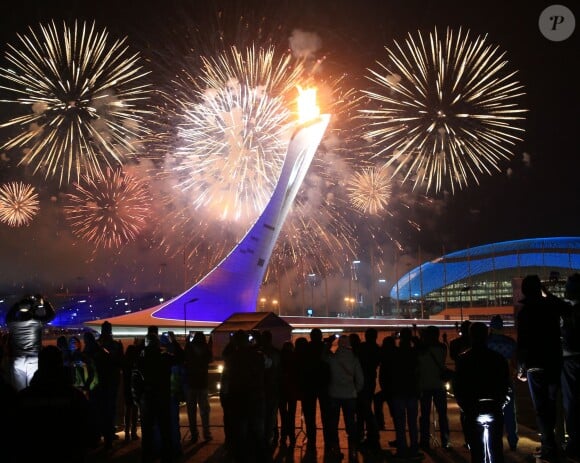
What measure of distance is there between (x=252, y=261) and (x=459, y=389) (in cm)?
2512

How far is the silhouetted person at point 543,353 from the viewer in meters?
5.14

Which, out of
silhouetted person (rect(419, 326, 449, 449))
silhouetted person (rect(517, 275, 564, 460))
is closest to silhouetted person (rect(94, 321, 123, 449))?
silhouetted person (rect(419, 326, 449, 449))

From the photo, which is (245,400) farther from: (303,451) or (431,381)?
(431,381)

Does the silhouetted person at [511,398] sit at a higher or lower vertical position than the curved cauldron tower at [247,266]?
lower

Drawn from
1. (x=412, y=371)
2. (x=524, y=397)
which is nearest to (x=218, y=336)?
(x=524, y=397)

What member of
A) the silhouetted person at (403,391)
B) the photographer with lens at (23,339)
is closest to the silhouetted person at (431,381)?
the silhouetted person at (403,391)

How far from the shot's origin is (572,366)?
5.27m


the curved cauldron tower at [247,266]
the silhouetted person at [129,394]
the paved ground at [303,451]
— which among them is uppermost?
the curved cauldron tower at [247,266]

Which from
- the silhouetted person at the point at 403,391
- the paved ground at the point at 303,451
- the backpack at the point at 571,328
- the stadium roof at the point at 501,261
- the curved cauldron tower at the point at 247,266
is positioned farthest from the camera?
the stadium roof at the point at 501,261

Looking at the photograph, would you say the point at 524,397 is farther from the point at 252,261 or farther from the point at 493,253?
the point at 493,253

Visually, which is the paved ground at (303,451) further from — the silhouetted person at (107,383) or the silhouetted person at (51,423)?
the silhouetted person at (51,423)

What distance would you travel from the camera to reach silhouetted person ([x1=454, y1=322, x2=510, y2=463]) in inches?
190

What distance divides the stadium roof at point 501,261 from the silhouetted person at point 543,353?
67465 mm

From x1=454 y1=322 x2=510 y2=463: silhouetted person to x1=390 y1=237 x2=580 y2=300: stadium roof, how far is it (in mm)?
67989
